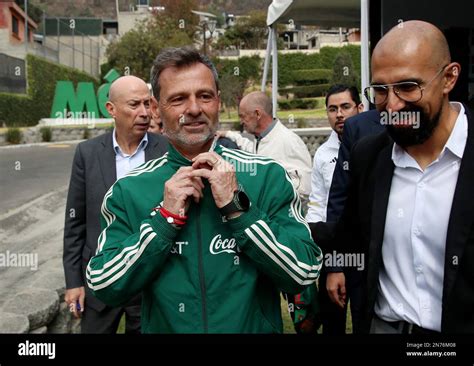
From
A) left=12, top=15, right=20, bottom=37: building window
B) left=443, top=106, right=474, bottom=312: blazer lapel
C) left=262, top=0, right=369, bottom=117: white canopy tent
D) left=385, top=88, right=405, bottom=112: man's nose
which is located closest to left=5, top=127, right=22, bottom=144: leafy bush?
left=12, top=15, right=20, bottom=37: building window

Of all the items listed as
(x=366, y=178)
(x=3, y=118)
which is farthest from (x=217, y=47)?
(x=366, y=178)

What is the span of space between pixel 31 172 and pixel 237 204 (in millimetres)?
12350

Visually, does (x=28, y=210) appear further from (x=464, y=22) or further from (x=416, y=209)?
(x=416, y=209)

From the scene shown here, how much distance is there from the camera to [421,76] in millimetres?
1778

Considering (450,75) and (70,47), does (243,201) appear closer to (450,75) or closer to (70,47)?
(450,75)

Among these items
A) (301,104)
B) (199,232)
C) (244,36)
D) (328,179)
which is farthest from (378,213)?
(244,36)

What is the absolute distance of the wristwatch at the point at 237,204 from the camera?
64.2 inches

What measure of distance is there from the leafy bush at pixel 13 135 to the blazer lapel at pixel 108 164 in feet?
59.7

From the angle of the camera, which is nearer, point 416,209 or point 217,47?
point 416,209

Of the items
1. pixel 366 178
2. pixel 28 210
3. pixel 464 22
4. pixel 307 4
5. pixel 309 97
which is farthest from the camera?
pixel 309 97

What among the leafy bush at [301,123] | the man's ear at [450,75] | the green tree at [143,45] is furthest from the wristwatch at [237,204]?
the green tree at [143,45]

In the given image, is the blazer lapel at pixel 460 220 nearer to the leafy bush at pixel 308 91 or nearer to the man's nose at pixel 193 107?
the man's nose at pixel 193 107

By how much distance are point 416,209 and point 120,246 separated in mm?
890

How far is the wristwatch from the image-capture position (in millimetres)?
1631
